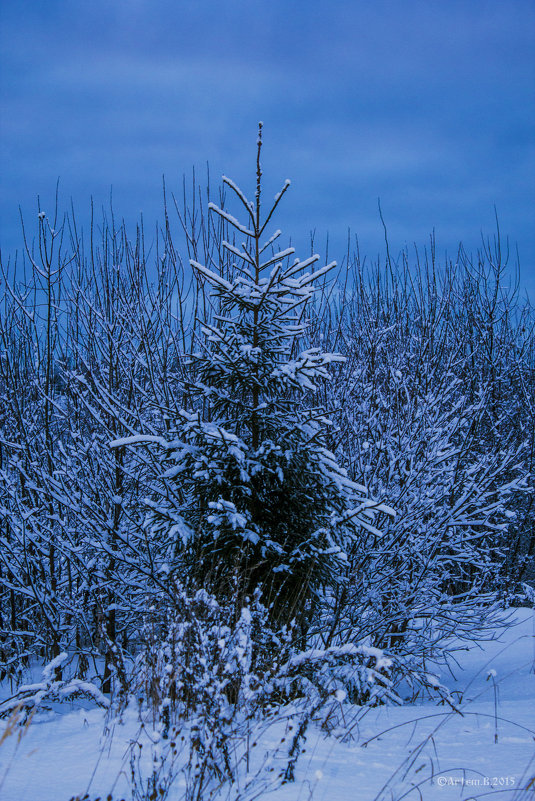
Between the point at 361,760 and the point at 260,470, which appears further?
the point at 260,470

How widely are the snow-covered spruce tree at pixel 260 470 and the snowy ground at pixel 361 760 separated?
119cm

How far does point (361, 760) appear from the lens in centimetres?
300

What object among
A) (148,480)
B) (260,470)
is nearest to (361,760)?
(260,470)

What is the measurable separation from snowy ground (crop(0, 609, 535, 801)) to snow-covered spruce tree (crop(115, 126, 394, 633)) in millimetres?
1192

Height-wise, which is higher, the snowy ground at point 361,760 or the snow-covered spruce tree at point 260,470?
the snow-covered spruce tree at point 260,470

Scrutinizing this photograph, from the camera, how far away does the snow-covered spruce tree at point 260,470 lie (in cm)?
458

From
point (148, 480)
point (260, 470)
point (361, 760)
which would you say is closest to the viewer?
point (361, 760)

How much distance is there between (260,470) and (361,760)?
2.13 m

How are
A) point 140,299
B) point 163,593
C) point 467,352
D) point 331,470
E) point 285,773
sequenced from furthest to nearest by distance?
point 467,352 → point 140,299 → point 163,593 → point 331,470 → point 285,773

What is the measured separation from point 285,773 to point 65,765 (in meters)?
1.16

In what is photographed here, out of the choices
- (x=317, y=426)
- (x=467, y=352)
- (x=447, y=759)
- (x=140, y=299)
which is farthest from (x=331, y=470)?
(x=467, y=352)

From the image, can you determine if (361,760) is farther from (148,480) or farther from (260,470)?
(148,480)

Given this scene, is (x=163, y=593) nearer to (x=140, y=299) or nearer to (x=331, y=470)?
(x=331, y=470)

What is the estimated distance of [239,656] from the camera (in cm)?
294
